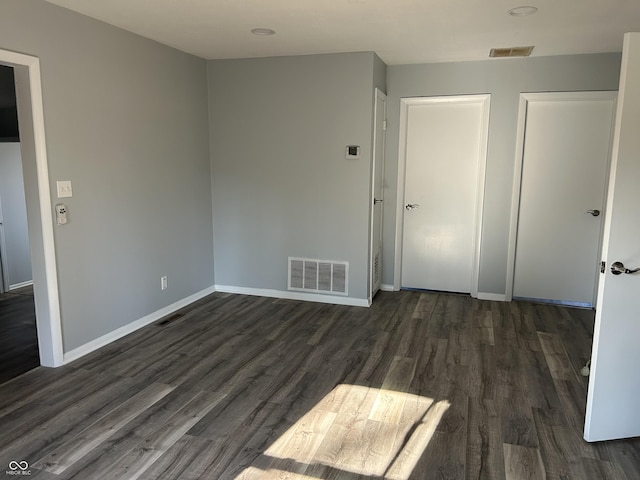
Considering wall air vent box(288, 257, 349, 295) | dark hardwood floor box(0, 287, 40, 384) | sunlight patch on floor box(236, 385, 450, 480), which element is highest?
wall air vent box(288, 257, 349, 295)

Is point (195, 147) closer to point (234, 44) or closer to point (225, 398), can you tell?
point (234, 44)

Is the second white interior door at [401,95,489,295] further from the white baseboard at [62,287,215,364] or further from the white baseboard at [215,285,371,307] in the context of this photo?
the white baseboard at [62,287,215,364]

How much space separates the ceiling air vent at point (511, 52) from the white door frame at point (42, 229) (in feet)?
12.2

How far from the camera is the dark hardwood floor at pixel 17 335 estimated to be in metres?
3.30

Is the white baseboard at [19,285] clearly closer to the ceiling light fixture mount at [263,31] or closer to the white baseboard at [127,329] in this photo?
the white baseboard at [127,329]

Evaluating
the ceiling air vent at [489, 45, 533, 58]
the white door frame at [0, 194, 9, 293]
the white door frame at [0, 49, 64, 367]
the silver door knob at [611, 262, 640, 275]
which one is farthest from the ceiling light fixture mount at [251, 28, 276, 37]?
the white door frame at [0, 194, 9, 293]

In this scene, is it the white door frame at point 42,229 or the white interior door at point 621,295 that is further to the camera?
the white door frame at point 42,229

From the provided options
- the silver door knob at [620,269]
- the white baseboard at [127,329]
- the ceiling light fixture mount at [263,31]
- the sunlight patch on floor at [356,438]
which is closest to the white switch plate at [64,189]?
the white baseboard at [127,329]

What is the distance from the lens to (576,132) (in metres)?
4.51

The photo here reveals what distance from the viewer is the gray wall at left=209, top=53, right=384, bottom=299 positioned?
450 centimetres

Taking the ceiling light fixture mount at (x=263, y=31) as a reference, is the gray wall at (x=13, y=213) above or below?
below

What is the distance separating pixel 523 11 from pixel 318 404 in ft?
9.51

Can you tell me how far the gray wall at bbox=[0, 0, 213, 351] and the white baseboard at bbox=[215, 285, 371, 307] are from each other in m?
0.48

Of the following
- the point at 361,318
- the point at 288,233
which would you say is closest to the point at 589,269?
the point at 361,318
